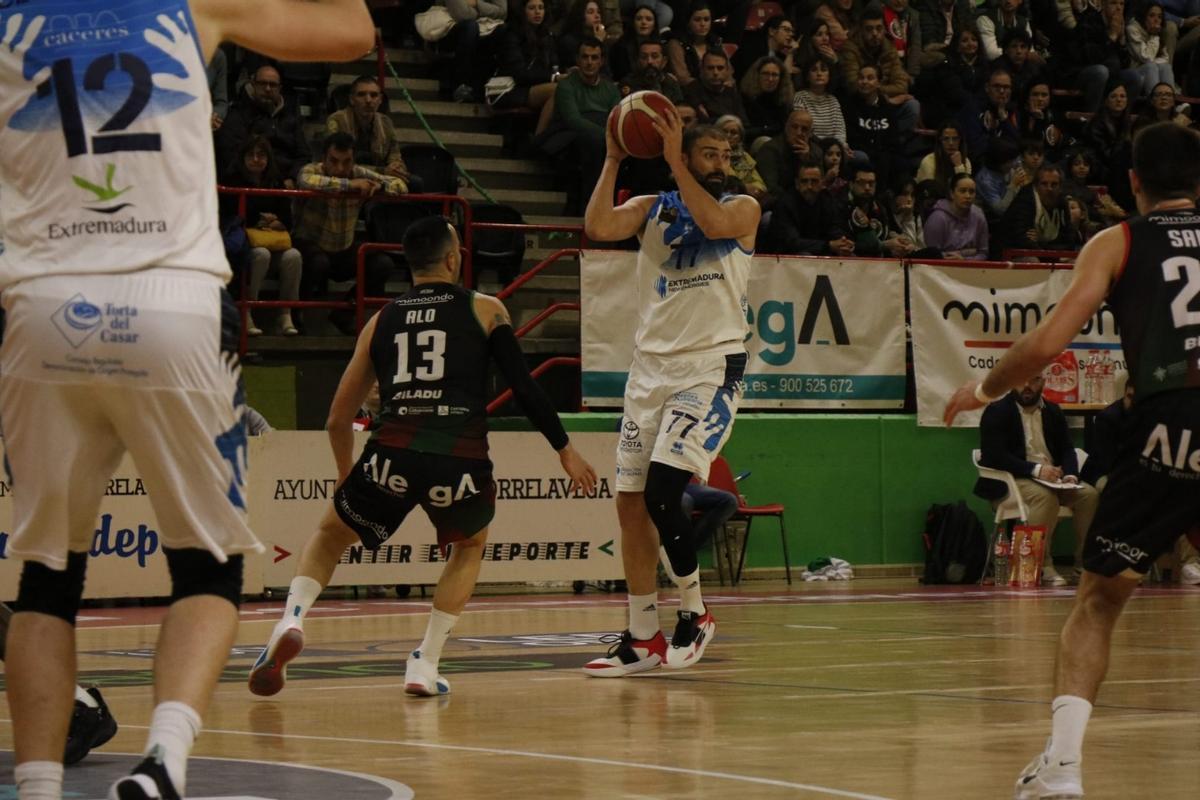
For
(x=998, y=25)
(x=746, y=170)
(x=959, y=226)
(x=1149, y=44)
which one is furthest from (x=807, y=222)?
(x=1149, y=44)

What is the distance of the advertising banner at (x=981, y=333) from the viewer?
18062 mm

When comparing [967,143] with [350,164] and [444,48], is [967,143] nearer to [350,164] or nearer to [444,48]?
[444,48]

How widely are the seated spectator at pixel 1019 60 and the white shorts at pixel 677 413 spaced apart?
13.9 metres

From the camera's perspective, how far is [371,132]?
1711 centimetres

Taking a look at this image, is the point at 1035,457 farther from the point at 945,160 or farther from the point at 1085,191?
the point at 1085,191

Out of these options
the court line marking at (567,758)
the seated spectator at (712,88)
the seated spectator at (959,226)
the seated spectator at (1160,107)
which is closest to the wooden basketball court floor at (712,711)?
the court line marking at (567,758)

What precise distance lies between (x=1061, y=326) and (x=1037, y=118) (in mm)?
17519

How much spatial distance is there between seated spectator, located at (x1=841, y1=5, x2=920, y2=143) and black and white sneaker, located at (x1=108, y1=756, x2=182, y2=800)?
17.8 metres

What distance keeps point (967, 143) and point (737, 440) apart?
5.89 m

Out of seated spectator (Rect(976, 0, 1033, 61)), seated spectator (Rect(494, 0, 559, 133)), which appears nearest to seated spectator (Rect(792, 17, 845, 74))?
seated spectator (Rect(494, 0, 559, 133))

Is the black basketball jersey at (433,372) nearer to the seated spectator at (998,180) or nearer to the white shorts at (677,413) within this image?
the white shorts at (677,413)

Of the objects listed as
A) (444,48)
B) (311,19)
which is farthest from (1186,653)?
(444,48)

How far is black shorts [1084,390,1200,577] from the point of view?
525 cm

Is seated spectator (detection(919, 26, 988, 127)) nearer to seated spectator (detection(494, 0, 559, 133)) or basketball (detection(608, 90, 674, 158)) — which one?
seated spectator (detection(494, 0, 559, 133))
